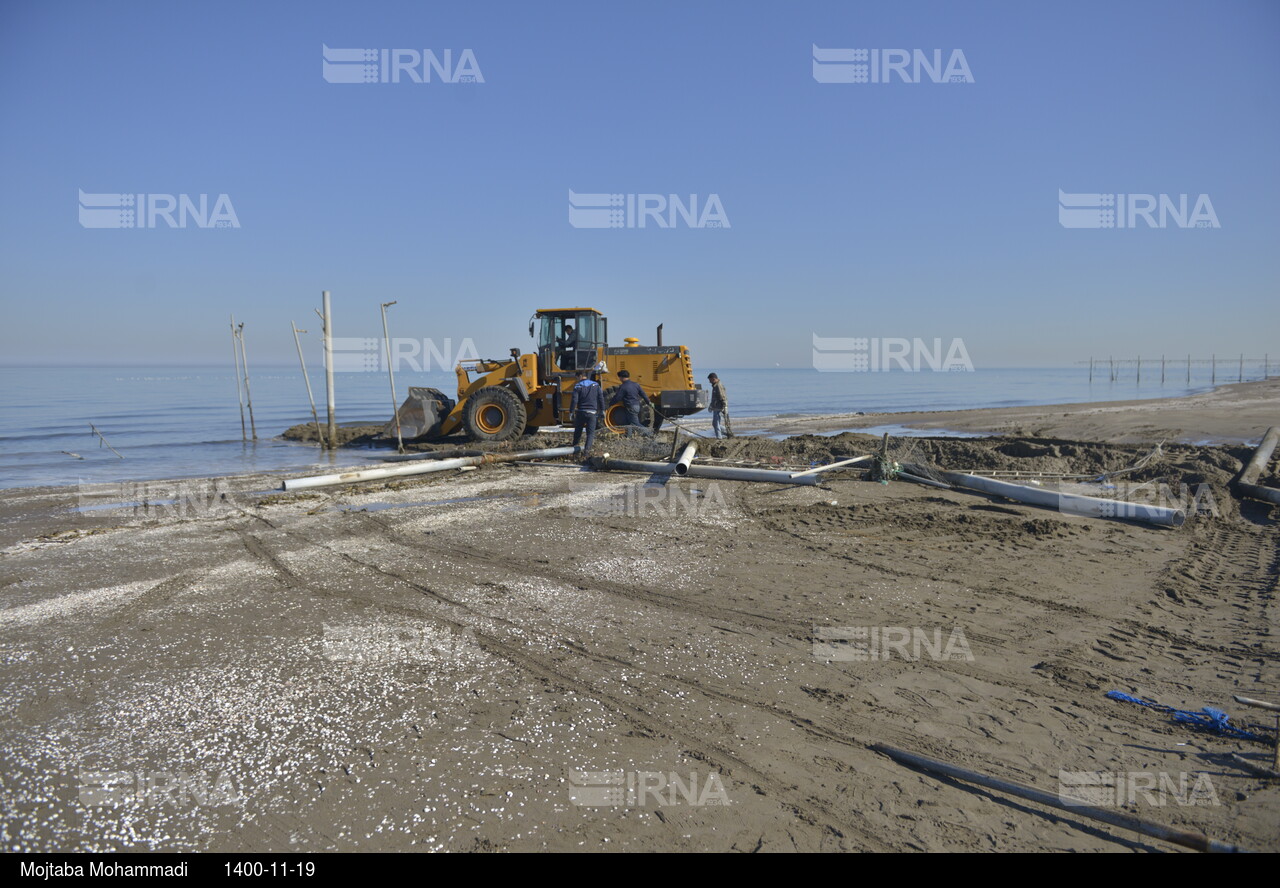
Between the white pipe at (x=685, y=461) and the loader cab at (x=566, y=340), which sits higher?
the loader cab at (x=566, y=340)

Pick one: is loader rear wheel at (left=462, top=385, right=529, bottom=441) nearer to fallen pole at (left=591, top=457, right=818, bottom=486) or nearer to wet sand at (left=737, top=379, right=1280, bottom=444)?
fallen pole at (left=591, top=457, right=818, bottom=486)

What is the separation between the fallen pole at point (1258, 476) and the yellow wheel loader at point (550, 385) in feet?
31.3

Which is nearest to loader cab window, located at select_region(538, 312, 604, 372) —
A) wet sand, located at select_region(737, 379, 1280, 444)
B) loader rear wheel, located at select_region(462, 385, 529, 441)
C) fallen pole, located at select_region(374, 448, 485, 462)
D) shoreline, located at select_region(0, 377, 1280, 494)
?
loader rear wheel, located at select_region(462, 385, 529, 441)

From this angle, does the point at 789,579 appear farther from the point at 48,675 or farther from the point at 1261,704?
the point at 48,675

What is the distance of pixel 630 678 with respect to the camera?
13.7ft

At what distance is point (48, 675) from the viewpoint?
14.1 ft

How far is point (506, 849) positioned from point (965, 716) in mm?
2328

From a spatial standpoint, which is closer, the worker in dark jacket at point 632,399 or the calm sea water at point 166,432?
the worker in dark jacket at point 632,399

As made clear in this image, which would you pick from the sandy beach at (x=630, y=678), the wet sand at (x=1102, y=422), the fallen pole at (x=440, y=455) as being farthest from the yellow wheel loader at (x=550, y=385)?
the sandy beach at (x=630, y=678)

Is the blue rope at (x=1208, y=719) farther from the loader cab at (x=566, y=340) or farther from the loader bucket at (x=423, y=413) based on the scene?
the loader bucket at (x=423, y=413)

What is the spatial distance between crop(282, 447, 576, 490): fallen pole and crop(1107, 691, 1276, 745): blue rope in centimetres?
977

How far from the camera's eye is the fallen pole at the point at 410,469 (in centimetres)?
1048

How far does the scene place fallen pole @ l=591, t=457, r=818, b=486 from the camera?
1021cm

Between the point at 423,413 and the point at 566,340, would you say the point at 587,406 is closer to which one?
the point at 566,340
